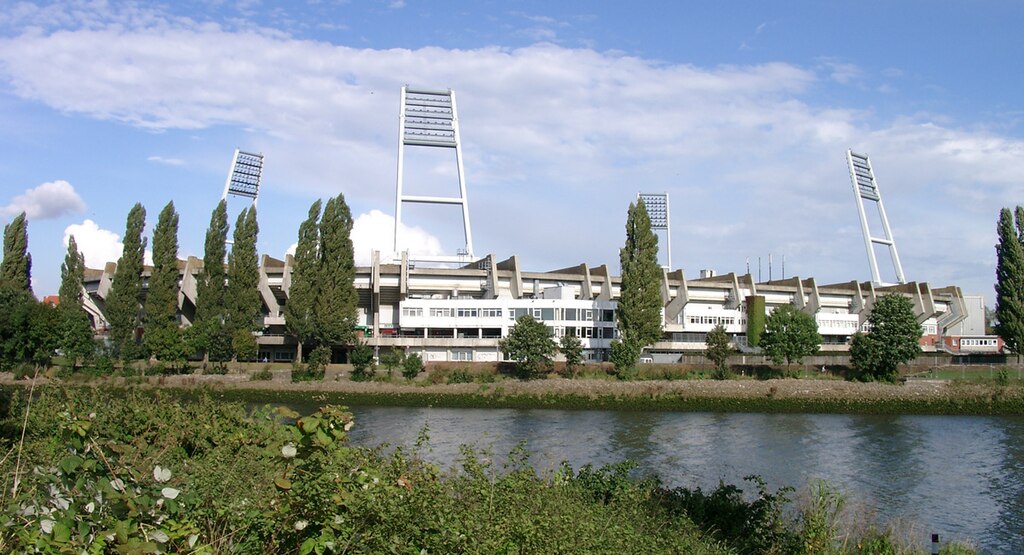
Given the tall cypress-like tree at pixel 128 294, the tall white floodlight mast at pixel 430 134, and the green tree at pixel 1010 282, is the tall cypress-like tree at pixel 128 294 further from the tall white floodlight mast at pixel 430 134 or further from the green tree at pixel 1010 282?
the green tree at pixel 1010 282

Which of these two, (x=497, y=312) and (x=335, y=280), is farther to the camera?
(x=497, y=312)

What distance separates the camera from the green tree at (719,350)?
51600mm

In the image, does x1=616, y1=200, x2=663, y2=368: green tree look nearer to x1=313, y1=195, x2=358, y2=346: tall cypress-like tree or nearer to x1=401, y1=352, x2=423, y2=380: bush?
x1=401, y1=352, x2=423, y2=380: bush

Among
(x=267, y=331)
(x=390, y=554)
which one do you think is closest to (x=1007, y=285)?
(x=267, y=331)

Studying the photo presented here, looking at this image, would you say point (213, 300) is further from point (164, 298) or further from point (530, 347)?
point (530, 347)

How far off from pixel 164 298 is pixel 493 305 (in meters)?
21.6

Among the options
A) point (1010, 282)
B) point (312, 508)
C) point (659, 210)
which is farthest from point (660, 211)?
point (312, 508)

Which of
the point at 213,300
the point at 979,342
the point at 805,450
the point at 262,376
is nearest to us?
the point at 805,450

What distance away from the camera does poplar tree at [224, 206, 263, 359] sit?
50.5 m

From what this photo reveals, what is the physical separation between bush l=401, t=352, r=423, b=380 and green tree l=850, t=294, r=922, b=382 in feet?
92.9

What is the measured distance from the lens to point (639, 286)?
51.6 meters

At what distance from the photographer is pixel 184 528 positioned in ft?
16.3

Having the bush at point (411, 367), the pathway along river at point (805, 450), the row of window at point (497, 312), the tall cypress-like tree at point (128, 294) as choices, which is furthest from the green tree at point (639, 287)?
the tall cypress-like tree at point (128, 294)

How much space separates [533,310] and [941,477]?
35.5 metres
